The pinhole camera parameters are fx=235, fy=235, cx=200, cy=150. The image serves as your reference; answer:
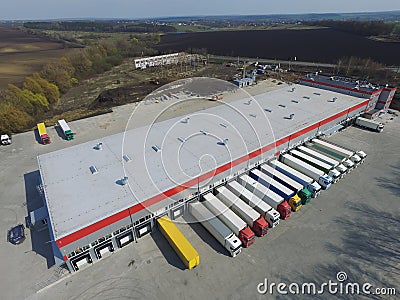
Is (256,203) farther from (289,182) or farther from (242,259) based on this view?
(242,259)

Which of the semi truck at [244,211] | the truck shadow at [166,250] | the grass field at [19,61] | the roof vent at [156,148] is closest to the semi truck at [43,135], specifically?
the roof vent at [156,148]

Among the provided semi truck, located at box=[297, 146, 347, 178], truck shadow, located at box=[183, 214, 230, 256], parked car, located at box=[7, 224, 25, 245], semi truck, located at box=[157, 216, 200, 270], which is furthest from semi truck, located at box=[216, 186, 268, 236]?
parked car, located at box=[7, 224, 25, 245]

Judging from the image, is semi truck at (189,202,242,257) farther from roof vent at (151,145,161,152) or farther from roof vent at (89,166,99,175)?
roof vent at (89,166,99,175)

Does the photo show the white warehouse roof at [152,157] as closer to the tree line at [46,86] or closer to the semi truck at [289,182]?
the semi truck at [289,182]

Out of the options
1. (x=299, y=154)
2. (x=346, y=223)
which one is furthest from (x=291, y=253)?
(x=299, y=154)

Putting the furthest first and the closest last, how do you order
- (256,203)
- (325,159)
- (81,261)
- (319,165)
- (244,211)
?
(325,159), (319,165), (256,203), (244,211), (81,261)

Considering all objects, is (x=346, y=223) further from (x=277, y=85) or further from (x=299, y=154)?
(x=277, y=85)

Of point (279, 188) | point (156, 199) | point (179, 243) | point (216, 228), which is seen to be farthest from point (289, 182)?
point (156, 199)
